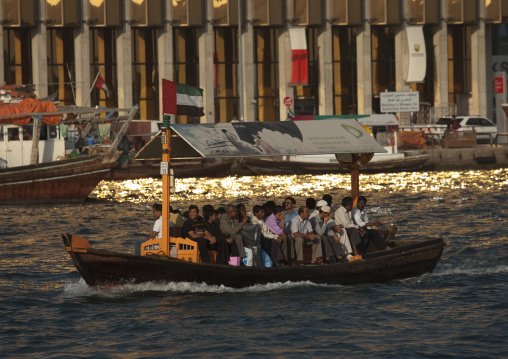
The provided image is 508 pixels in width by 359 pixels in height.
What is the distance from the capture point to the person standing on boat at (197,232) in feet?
65.4

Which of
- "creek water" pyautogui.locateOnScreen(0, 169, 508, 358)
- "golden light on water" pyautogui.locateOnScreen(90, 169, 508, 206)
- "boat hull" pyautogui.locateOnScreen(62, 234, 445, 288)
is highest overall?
"golden light on water" pyautogui.locateOnScreen(90, 169, 508, 206)

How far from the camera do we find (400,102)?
62.9 meters

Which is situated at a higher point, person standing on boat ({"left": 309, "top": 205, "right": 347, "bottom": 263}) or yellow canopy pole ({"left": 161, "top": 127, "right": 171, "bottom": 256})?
yellow canopy pole ({"left": 161, "top": 127, "right": 171, "bottom": 256})

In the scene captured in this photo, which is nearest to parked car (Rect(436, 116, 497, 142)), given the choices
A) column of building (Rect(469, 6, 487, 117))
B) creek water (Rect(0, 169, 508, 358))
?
column of building (Rect(469, 6, 487, 117))

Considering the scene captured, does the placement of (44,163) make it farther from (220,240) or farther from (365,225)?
(220,240)

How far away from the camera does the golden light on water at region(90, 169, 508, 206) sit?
4653cm

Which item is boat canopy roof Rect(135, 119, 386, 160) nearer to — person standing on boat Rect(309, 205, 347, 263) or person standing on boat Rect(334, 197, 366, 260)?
person standing on boat Rect(334, 197, 366, 260)

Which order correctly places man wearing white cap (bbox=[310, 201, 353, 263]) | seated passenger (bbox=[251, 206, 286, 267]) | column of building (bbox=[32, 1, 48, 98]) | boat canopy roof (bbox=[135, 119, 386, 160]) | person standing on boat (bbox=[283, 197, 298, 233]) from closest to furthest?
boat canopy roof (bbox=[135, 119, 386, 160]) → seated passenger (bbox=[251, 206, 286, 267]) → person standing on boat (bbox=[283, 197, 298, 233]) → man wearing white cap (bbox=[310, 201, 353, 263]) → column of building (bbox=[32, 1, 48, 98])

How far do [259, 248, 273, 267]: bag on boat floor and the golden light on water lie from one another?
2226 centimetres

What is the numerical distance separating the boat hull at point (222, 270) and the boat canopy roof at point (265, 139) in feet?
7.17

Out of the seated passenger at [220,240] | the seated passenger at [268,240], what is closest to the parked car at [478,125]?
the seated passenger at [268,240]

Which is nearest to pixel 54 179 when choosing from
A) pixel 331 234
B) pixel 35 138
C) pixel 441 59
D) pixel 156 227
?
pixel 35 138

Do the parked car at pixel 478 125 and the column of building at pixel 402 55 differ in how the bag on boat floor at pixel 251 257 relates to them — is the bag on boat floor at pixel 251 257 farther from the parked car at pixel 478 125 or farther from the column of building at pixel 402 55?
the column of building at pixel 402 55

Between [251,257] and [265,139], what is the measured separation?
7.49 feet
